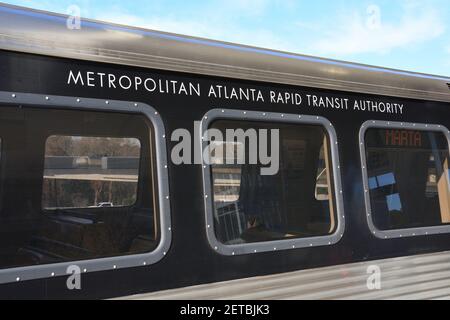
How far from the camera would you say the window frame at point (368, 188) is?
A: 299cm

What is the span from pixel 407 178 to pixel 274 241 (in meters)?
1.40

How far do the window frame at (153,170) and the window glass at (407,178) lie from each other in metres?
1.38

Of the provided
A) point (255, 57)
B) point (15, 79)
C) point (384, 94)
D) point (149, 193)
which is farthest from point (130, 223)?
point (384, 94)

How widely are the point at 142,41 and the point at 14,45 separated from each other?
582 mm

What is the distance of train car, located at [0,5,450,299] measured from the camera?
2.13 meters

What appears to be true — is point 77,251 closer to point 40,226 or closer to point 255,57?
point 40,226

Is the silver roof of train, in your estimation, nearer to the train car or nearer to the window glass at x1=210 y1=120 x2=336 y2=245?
the train car

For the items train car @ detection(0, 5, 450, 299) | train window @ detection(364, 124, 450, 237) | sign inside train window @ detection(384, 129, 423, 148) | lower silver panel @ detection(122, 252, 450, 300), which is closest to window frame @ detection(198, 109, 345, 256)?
train car @ detection(0, 5, 450, 299)

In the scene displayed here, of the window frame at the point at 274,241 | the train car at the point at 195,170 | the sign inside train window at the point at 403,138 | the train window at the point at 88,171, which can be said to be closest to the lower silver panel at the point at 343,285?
the train car at the point at 195,170

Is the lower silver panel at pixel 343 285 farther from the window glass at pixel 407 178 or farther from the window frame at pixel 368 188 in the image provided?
the window glass at pixel 407 178

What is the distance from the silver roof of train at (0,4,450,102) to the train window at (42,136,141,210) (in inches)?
16.9

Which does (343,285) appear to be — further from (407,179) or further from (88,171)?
(88,171)

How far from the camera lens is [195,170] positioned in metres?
2.42

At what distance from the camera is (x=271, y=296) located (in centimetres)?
257
